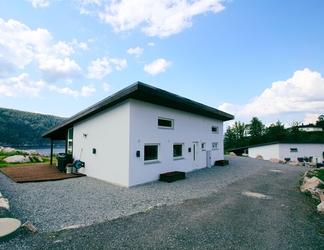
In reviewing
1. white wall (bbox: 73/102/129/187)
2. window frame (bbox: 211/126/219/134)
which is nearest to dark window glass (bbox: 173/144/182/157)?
white wall (bbox: 73/102/129/187)

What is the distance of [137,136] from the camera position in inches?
305

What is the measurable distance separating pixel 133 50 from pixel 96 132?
5723 mm

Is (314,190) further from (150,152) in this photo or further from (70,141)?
(70,141)

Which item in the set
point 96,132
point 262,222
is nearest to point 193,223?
point 262,222

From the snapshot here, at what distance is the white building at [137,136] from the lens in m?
7.52

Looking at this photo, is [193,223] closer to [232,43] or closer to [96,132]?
[96,132]

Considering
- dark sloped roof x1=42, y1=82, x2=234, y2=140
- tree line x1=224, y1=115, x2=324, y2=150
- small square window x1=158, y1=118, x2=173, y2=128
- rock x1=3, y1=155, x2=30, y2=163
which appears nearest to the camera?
dark sloped roof x1=42, y1=82, x2=234, y2=140

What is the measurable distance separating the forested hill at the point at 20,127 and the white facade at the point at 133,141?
3590 centimetres

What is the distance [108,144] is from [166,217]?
17.1 ft

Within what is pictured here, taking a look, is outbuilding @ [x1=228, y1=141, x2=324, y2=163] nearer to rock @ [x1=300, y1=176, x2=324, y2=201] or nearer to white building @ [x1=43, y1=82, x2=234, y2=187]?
white building @ [x1=43, y1=82, x2=234, y2=187]

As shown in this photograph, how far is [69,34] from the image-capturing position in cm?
942

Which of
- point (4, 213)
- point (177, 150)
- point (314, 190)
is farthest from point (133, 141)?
point (314, 190)

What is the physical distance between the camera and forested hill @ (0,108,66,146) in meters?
37.3

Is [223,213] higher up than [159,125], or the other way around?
[159,125]
